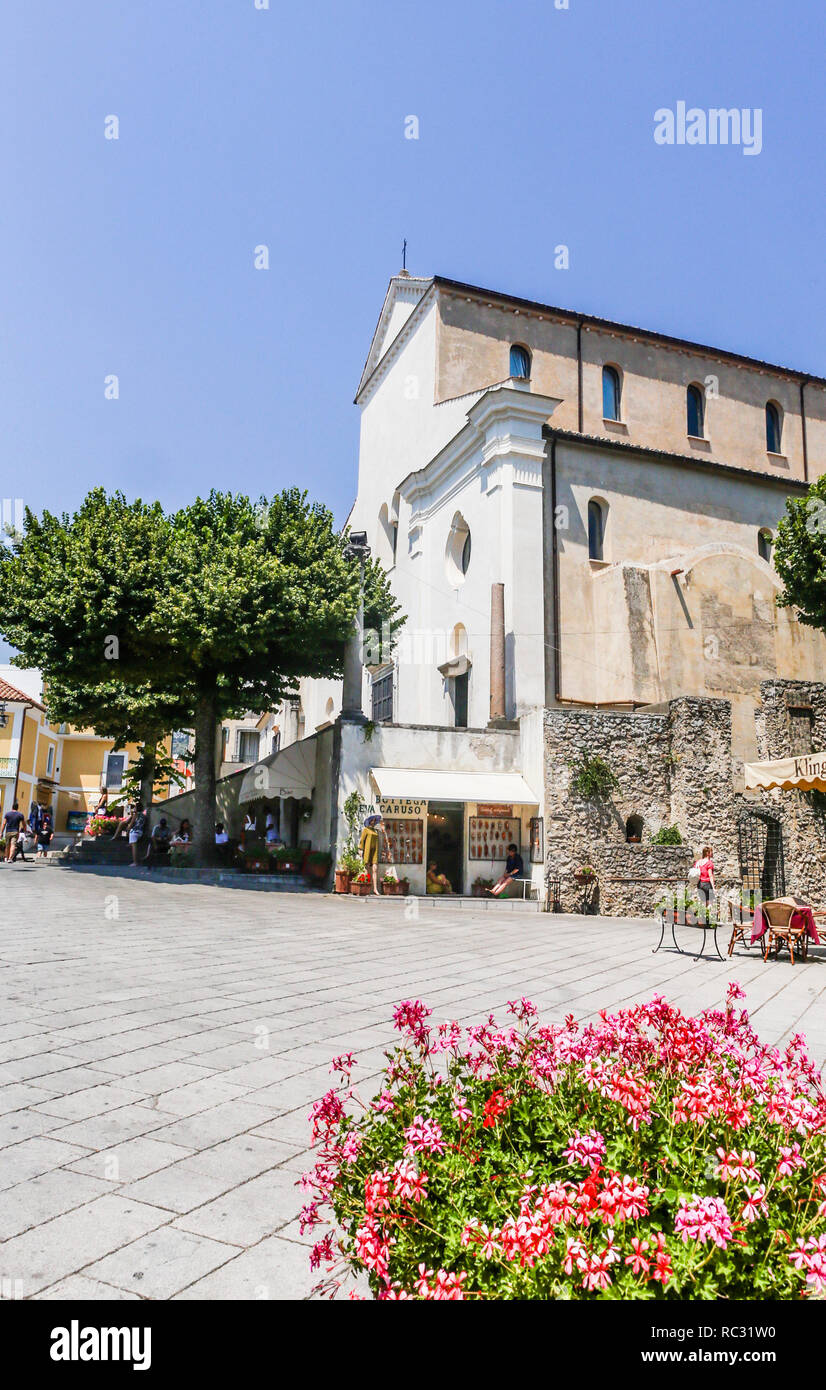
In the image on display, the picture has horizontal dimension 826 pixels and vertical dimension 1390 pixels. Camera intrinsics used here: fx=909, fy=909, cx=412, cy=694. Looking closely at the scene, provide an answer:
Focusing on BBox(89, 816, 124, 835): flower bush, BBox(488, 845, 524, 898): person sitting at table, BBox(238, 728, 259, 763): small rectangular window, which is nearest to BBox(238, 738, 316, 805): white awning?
BBox(488, 845, 524, 898): person sitting at table

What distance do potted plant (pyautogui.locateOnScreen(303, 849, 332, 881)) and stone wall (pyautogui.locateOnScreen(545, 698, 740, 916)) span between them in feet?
16.8

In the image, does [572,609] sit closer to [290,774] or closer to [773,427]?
[290,774]

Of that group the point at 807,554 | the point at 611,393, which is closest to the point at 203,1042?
the point at 807,554

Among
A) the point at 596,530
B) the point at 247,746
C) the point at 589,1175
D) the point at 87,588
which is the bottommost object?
the point at 589,1175

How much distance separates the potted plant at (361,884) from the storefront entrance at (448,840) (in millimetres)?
1853

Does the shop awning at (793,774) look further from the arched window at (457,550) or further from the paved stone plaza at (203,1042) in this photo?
the arched window at (457,550)

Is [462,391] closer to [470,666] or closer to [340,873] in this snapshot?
[470,666]

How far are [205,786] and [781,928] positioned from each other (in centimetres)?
1450

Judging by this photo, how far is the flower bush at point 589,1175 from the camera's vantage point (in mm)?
2100

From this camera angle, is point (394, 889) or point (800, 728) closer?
point (394, 889)

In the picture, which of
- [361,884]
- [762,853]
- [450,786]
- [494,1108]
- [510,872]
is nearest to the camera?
[494,1108]

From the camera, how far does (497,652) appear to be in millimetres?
23312

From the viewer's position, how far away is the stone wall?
19969 mm

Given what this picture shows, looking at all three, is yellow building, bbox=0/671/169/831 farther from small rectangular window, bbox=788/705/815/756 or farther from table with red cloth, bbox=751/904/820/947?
table with red cloth, bbox=751/904/820/947
